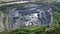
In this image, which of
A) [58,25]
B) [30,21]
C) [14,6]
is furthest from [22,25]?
[58,25]

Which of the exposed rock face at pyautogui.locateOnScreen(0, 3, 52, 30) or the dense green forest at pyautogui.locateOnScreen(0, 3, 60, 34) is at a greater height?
the exposed rock face at pyautogui.locateOnScreen(0, 3, 52, 30)

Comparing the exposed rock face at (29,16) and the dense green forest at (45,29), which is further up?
the exposed rock face at (29,16)

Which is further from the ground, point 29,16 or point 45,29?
point 29,16

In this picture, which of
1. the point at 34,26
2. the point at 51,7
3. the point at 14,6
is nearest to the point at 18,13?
the point at 14,6

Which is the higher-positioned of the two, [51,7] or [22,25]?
[51,7]

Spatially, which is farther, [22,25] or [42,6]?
[42,6]

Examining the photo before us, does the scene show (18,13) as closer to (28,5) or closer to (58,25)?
(28,5)

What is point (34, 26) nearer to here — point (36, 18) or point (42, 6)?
point (36, 18)
